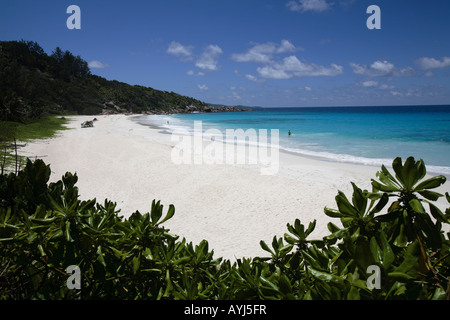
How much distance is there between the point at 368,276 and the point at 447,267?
17.6 inches

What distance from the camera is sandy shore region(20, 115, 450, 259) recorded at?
6.12 meters

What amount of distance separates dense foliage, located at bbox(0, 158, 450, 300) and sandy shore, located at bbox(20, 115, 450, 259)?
4.08m

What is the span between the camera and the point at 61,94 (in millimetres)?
53125

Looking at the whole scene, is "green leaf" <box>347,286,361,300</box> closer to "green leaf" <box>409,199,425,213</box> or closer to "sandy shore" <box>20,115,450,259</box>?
"green leaf" <box>409,199,425,213</box>

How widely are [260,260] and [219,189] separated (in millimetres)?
7624

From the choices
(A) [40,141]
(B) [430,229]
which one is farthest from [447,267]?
(A) [40,141]

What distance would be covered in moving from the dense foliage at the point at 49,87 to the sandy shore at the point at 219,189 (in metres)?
14.1

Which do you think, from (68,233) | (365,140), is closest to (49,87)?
(365,140)

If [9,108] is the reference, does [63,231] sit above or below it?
below

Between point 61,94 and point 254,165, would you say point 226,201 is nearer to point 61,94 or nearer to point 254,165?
point 254,165

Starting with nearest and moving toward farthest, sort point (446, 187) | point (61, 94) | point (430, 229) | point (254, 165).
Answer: point (430, 229)
point (446, 187)
point (254, 165)
point (61, 94)

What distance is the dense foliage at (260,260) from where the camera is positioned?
2.68ft

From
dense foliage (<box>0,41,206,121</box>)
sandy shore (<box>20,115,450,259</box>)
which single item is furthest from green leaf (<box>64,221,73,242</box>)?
dense foliage (<box>0,41,206,121</box>)
